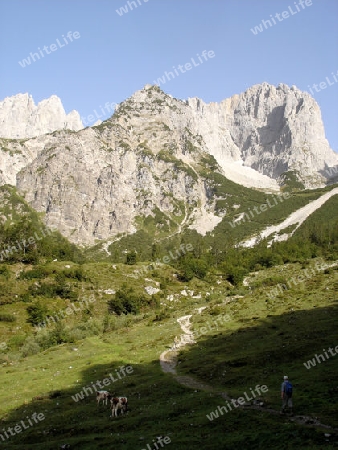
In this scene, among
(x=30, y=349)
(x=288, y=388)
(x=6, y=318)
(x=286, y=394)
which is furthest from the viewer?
(x=6, y=318)

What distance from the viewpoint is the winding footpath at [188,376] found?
21933 mm

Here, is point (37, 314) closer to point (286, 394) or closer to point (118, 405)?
point (118, 405)

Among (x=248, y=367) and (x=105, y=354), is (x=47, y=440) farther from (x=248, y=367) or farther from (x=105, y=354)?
(x=105, y=354)

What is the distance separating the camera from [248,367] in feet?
122

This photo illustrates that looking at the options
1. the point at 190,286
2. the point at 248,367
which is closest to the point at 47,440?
the point at 248,367

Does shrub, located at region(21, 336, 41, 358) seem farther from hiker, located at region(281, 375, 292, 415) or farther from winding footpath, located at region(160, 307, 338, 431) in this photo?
hiker, located at region(281, 375, 292, 415)

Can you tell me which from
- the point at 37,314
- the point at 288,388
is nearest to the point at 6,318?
the point at 37,314

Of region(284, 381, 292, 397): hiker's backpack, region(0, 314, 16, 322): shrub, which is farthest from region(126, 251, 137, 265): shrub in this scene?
region(284, 381, 292, 397): hiker's backpack

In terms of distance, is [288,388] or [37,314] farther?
[37,314]

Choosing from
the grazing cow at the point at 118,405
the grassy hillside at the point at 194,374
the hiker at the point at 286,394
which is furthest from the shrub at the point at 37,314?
the hiker at the point at 286,394

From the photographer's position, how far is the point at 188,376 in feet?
129

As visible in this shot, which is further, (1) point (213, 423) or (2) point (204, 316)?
(2) point (204, 316)

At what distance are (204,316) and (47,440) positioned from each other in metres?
50.5

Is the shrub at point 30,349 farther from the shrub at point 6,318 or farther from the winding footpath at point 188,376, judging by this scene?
the winding footpath at point 188,376
